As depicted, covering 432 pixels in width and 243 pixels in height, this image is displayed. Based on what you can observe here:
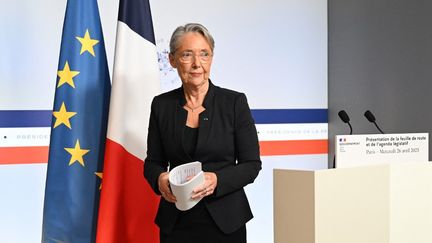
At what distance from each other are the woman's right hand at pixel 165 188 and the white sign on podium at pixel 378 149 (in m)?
0.52

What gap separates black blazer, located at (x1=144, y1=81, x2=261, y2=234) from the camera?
1.86 m

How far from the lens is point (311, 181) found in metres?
1.61

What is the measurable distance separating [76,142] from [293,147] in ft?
8.06

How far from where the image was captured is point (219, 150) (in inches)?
73.6

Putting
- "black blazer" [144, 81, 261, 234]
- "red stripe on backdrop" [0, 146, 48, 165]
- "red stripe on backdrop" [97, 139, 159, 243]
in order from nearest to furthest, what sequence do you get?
"black blazer" [144, 81, 261, 234] < "red stripe on backdrop" [97, 139, 159, 243] < "red stripe on backdrop" [0, 146, 48, 165]

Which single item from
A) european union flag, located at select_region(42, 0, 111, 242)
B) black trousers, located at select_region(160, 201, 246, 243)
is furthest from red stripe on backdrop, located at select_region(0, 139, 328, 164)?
black trousers, located at select_region(160, 201, 246, 243)

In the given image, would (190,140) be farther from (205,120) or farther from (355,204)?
(355,204)

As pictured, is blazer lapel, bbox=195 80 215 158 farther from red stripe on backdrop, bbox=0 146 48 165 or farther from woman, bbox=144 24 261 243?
red stripe on backdrop, bbox=0 146 48 165

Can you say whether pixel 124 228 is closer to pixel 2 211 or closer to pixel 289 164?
pixel 2 211

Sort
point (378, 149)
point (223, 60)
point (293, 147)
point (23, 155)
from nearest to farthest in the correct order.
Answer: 1. point (378, 149)
2. point (23, 155)
3. point (223, 60)
4. point (293, 147)

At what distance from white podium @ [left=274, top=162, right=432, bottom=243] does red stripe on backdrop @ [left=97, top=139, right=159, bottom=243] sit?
0.90 m

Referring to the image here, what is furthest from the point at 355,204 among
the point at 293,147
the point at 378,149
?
the point at 293,147

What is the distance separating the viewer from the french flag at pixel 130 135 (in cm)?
244

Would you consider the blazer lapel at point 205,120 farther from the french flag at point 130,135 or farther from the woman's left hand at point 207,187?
the french flag at point 130,135
